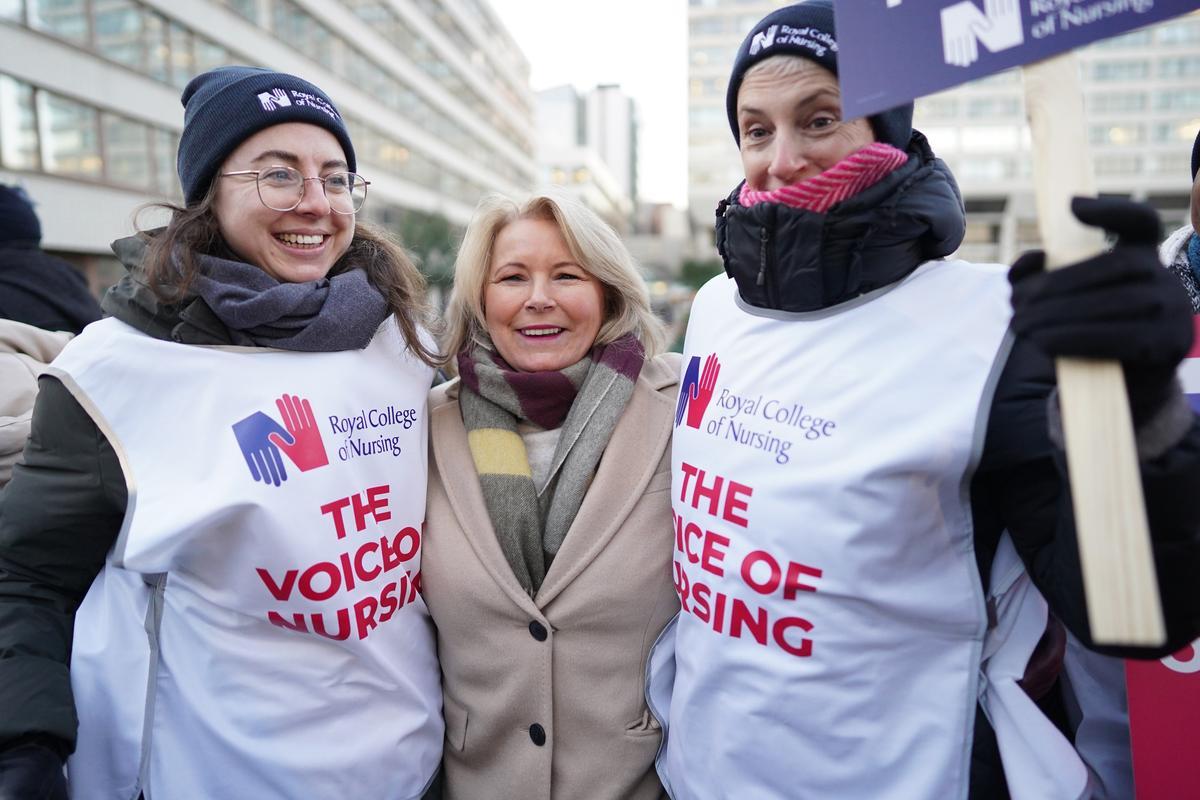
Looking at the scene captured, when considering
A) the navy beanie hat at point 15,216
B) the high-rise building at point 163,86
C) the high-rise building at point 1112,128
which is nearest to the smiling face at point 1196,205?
the high-rise building at point 163,86

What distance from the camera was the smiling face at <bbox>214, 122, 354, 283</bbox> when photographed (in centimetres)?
209

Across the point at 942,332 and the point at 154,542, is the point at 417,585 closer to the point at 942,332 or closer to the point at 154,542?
the point at 154,542

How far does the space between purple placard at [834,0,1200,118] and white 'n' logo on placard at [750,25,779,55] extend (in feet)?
1.60

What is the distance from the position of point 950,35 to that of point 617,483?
1392 millimetres

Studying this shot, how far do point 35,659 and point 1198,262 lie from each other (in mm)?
3217

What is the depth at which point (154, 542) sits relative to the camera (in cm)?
176

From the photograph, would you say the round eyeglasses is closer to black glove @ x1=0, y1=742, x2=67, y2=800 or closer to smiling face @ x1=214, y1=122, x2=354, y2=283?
smiling face @ x1=214, y1=122, x2=354, y2=283

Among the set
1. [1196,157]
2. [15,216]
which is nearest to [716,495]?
[1196,157]

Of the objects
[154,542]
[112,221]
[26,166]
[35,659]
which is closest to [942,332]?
[154,542]

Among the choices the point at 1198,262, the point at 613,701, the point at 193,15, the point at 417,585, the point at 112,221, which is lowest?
the point at 613,701

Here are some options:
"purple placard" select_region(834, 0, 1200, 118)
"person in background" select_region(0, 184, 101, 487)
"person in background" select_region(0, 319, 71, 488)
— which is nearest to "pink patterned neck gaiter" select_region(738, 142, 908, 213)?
"purple placard" select_region(834, 0, 1200, 118)

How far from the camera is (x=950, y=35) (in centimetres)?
118

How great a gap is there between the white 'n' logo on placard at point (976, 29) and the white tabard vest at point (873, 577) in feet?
1.86

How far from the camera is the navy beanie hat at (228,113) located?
2.07m
